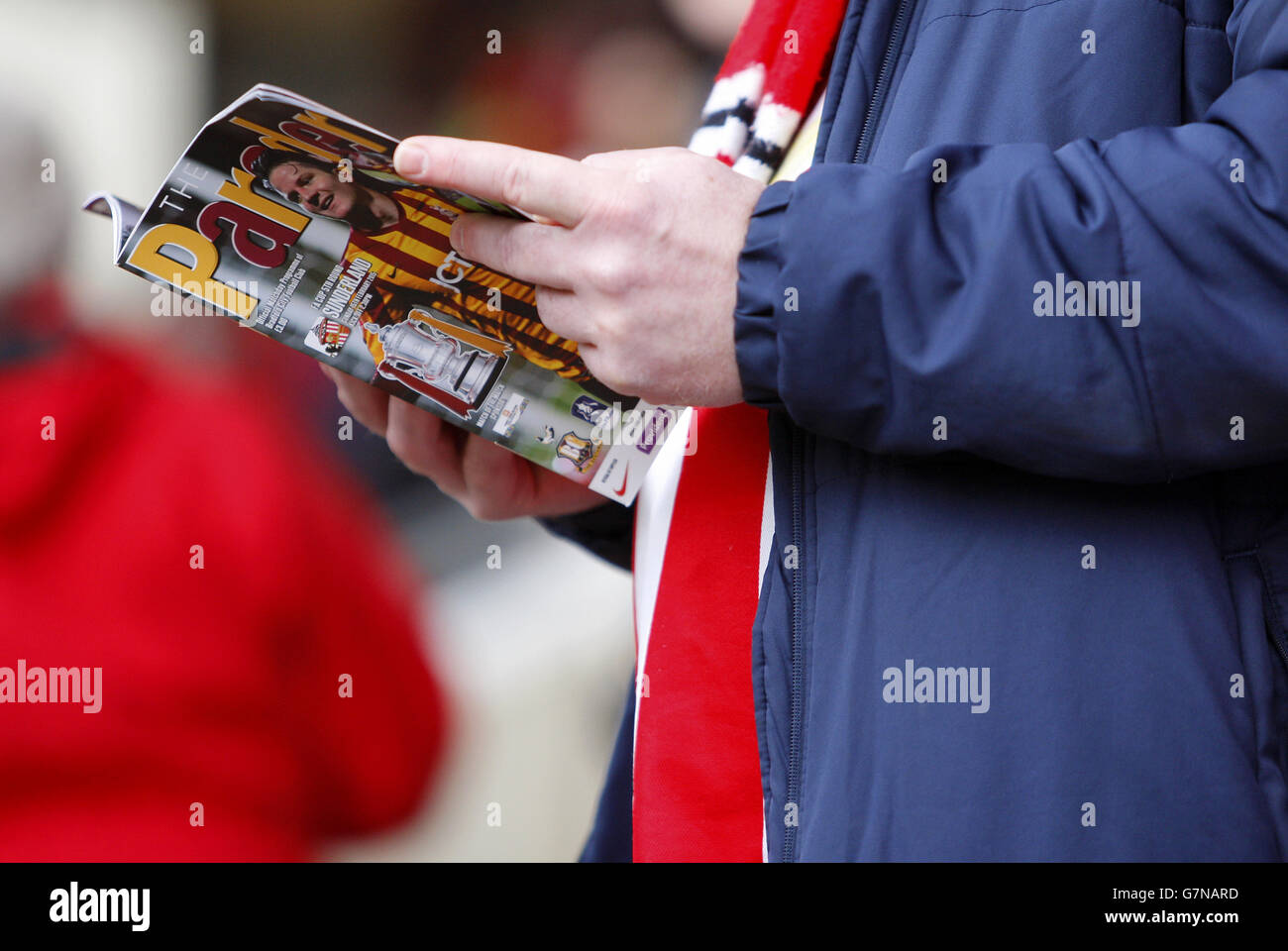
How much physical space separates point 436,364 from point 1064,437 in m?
0.47

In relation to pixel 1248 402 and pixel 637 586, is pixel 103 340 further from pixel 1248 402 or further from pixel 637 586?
pixel 1248 402

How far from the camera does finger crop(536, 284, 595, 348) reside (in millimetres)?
786

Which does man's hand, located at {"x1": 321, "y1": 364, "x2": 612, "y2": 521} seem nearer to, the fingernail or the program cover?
the program cover

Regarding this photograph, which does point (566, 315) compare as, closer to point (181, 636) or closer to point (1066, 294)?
point (1066, 294)

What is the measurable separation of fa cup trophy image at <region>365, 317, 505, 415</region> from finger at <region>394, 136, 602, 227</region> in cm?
15

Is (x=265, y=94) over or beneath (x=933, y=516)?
over

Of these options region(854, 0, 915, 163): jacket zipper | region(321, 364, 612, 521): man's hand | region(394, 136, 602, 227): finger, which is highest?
region(854, 0, 915, 163): jacket zipper

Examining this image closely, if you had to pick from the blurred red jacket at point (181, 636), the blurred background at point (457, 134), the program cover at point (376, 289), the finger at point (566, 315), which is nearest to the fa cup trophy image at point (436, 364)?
the program cover at point (376, 289)

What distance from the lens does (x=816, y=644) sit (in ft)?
2.56

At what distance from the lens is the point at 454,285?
89 centimetres

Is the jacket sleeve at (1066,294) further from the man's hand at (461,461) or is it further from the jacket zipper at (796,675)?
the man's hand at (461,461)

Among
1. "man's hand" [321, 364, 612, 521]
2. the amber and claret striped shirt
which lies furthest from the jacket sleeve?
"man's hand" [321, 364, 612, 521]

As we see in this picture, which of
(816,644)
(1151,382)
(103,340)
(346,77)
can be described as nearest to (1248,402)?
(1151,382)
